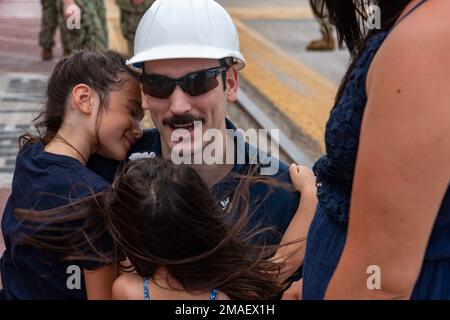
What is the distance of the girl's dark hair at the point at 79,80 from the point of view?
2689 mm

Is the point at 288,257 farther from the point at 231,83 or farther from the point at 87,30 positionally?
the point at 87,30

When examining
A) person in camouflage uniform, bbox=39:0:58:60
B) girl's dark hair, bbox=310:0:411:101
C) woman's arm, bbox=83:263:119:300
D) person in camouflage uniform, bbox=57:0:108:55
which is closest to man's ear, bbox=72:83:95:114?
woman's arm, bbox=83:263:119:300

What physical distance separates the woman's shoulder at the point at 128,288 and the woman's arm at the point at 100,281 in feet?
0.42

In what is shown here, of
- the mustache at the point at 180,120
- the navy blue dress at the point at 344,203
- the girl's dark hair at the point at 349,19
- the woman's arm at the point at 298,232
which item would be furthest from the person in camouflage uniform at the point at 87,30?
the navy blue dress at the point at 344,203

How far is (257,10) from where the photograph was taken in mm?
16734

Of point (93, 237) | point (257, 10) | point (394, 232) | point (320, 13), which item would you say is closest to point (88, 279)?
point (93, 237)

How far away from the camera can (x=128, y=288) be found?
7.14ft

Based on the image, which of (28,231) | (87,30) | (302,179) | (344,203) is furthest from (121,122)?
(87,30)

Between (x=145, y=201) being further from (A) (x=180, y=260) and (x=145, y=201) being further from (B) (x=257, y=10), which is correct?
(B) (x=257, y=10)

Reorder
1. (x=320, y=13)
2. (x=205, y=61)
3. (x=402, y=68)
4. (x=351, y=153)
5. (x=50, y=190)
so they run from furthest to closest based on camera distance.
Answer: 1. (x=205, y=61)
2. (x=50, y=190)
3. (x=320, y=13)
4. (x=351, y=153)
5. (x=402, y=68)

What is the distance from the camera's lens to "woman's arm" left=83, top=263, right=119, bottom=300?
236 cm

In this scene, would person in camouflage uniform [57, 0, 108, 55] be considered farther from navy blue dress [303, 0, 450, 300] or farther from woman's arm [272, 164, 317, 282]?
navy blue dress [303, 0, 450, 300]

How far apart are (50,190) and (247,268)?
64 cm

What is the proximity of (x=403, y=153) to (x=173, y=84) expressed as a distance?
1.28 metres
